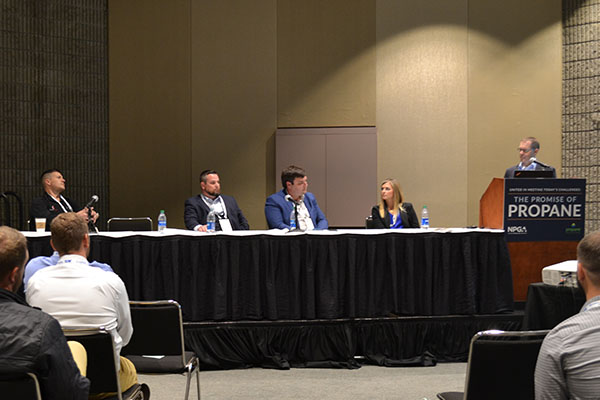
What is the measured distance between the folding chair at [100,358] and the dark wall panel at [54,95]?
5.96 m

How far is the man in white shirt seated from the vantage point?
2453 mm

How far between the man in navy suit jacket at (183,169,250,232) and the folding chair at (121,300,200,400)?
Answer: 2.52m

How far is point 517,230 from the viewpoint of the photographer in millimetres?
5074

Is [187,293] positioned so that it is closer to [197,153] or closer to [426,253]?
[426,253]

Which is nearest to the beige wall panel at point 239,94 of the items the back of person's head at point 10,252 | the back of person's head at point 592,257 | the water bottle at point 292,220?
the water bottle at point 292,220

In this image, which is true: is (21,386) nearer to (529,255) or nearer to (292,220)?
(292,220)

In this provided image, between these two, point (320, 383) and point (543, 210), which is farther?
point (543, 210)

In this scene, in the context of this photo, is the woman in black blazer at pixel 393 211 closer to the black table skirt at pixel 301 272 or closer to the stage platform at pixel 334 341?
the black table skirt at pixel 301 272

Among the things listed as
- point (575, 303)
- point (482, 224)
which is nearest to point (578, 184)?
point (482, 224)

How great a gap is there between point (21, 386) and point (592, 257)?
1563 mm

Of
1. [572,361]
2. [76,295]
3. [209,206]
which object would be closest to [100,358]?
[76,295]

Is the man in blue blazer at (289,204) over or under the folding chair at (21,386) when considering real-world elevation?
over

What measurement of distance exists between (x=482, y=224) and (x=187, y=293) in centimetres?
256

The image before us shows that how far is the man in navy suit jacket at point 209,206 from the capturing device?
18.9 feet
